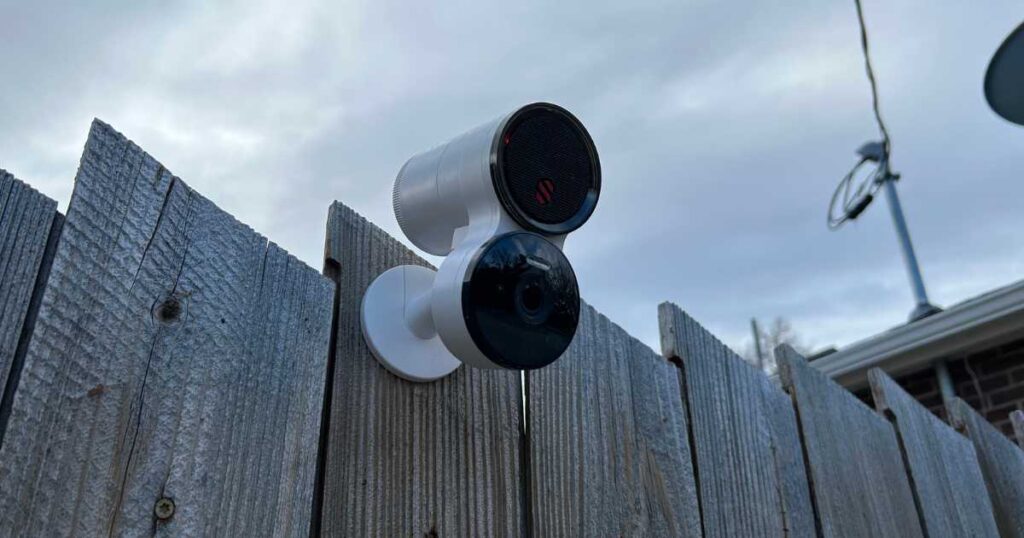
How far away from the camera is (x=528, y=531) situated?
117 cm

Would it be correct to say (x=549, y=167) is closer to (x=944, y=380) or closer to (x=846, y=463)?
(x=846, y=463)

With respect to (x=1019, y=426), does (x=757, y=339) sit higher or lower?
higher

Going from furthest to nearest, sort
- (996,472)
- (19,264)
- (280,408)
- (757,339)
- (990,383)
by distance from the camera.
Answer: (757,339), (990,383), (996,472), (280,408), (19,264)

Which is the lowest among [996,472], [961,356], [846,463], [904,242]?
[846,463]

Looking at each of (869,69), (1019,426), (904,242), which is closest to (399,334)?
(1019,426)

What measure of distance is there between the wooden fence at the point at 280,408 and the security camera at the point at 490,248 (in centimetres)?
4

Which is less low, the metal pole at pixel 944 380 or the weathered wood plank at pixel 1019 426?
the metal pole at pixel 944 380

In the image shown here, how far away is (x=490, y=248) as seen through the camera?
950 millimetres

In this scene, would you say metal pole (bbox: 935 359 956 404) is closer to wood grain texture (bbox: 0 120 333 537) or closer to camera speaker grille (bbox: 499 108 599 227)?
camera speaker grille (bbox: 499 108 599 227)

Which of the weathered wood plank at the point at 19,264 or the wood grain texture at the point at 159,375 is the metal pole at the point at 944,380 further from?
the weathered wood plank at the point at 19,264

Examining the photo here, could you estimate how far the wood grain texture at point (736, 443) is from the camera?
154 cm

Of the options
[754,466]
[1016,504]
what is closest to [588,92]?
[1016,504]

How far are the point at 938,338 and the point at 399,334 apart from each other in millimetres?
4456

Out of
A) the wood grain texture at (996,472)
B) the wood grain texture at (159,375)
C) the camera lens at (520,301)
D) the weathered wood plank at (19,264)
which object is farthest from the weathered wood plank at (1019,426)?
the weathered wood plank at (19,264)
